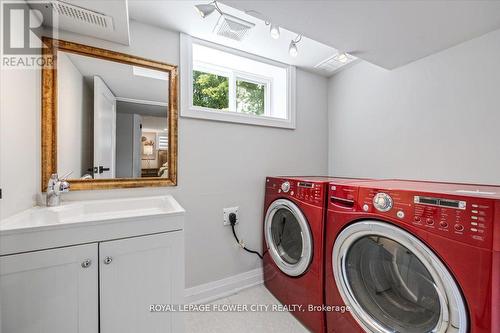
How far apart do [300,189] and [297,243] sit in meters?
0.45

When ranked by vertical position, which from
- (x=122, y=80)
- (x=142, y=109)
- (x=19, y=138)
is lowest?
(x=19, y=138)

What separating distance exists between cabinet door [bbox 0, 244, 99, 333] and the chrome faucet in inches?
18.7

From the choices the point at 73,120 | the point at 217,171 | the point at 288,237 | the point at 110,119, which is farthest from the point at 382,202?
the point at 73,120

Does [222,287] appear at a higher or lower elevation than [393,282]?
lower

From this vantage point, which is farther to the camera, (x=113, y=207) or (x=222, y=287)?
(x=222, y=287)

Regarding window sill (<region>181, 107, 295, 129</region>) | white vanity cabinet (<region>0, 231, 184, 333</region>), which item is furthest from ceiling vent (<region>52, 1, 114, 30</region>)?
white vanity cabinet (<region>0, 231, 184, 333</region>)

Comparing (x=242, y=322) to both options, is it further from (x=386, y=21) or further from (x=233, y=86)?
(x=386, y=21)

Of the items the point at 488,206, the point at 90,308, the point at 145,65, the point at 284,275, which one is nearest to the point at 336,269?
the point at 284,275

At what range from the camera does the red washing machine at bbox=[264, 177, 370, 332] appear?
52.4 inches

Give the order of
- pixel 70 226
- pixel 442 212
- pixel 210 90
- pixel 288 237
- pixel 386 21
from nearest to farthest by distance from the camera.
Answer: pixel 442 212
pixel 70 226
pixel 386 21
pixel 288 237
pixel 210 90

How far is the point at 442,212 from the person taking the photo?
0.80 m

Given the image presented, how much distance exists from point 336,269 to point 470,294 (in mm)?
558

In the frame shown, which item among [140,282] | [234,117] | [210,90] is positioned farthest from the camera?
[210,90]

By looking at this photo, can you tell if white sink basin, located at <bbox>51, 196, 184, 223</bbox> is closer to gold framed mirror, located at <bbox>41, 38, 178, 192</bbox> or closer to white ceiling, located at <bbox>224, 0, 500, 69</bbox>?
gold framed mirror, located at <bbox>41, 38, 178, 192</bbox>
